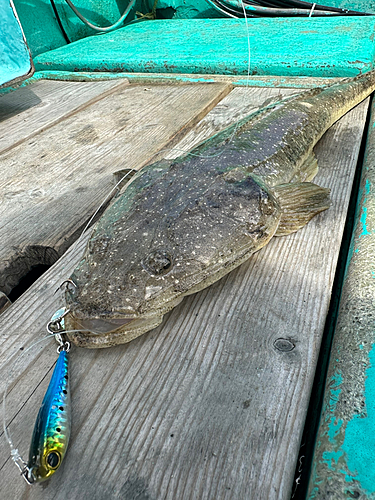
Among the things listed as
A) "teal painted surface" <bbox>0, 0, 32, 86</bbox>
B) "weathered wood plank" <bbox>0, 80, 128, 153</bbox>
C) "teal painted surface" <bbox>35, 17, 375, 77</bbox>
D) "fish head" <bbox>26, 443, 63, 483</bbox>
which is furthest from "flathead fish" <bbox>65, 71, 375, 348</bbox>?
"teal painted surface" <bbox>0, 0, 32, 86</bbox>

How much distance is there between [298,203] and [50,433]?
1473 millimetres

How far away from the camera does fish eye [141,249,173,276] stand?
1.51 metres

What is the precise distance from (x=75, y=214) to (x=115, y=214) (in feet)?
1.61

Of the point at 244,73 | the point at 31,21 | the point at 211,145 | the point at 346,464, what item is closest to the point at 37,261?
the point at 211,145

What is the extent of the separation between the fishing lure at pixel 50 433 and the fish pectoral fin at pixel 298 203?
1.17 m

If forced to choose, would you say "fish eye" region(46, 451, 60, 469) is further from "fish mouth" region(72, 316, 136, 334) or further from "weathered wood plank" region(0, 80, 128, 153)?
"weathered wood plank" region(0, 80, 128, 153)

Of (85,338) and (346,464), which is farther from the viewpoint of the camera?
(85,338)

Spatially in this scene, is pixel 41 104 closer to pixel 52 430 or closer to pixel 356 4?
pixel 52 430

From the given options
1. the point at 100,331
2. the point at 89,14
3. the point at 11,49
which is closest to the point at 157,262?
the point at 100,331

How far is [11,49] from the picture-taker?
10.7 ft

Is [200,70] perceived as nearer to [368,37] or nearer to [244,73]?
[244,73]

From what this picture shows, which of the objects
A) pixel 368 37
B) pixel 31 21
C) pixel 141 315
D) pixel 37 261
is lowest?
pixel 368 37

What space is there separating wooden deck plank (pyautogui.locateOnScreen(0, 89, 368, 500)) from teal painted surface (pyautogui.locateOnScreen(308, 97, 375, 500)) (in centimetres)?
7

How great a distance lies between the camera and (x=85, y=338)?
1.38 m
